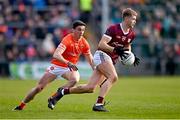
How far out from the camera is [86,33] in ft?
127

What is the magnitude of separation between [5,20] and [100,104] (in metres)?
22.5

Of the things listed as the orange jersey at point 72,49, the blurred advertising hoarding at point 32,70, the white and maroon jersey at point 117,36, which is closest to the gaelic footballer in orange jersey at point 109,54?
the white and maroon jersey at point 117,36

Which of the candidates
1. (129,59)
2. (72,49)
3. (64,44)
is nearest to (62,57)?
(64,44)

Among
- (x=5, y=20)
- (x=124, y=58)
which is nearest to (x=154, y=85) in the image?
(x=5, y=20)

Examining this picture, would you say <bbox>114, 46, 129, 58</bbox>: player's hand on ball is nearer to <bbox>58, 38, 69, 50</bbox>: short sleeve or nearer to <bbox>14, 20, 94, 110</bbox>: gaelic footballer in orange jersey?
<bbox>14, 20, 94, 110</bbox>: gaelic footballer in orange jersey

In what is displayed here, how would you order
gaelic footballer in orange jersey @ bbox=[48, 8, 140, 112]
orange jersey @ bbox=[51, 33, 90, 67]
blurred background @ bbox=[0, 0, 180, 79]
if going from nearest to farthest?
gaelic footballer in orange jersey @ bbox=[48, 8, 140, 112]
orange jersey @ bbox=[51, 33, 90, 67]
blurred background @ bbox=[0, 0, 180, 79]

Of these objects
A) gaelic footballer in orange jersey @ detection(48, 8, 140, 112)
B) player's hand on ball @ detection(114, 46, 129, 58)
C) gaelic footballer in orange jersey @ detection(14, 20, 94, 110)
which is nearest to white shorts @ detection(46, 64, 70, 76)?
gaelic footballer in orange jersey @ detection(14, 20, 94, 110)

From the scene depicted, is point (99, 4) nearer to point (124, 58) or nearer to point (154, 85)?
point (154, 85)

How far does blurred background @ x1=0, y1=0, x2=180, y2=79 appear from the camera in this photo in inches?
1489

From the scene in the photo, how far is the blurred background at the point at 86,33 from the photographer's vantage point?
3781 cm

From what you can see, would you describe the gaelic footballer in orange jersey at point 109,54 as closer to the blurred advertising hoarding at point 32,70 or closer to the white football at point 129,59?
the white football at point 129,59

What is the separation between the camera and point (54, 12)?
3916cm

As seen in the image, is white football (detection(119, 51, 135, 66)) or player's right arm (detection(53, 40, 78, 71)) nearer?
player's right arm (detection(53, 40, 78, 71))

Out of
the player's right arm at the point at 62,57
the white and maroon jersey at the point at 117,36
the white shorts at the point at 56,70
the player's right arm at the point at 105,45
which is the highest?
the white and maroon jersey at the point at 117,36
